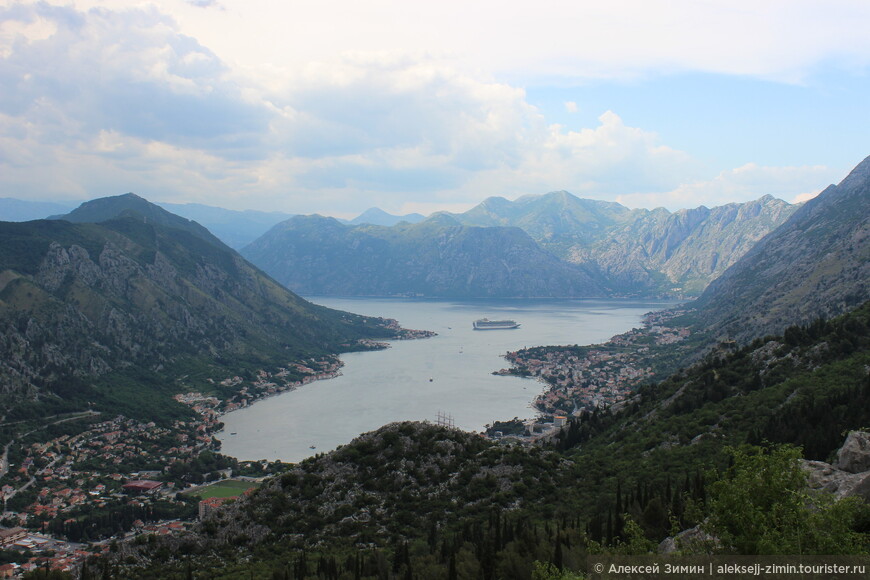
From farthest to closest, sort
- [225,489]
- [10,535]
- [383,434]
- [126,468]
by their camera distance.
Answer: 1. [126,468]
2. [225,489]
3. [10,535]
4. [383,434]

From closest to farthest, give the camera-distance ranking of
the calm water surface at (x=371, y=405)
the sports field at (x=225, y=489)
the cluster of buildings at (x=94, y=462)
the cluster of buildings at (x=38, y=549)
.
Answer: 1. the cluster of buildings at (x=38, y=549)
2. the cluster of buildings at (x=94, y=462)
3. the sports field at (x=225, y=489)
4. the calm water surface at (x=371, y=405)

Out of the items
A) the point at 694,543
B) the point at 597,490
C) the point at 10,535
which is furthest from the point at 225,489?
the point at 694,543

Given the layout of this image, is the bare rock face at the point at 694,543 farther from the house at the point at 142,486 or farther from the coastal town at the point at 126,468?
the house at the point at 142,486

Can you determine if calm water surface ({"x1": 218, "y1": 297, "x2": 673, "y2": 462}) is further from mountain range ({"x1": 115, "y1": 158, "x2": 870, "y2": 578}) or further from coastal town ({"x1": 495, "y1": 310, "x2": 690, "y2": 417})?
mountain range ({"x1": 115, "y1": 158, "x2": 870, "y2": 578})

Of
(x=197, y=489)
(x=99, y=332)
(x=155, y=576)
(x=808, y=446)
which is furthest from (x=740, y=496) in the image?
(x=99, y=332)

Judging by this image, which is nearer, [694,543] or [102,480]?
[694,543]

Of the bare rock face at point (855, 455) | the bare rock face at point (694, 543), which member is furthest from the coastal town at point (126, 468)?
the bare rock face at point (855, 455)

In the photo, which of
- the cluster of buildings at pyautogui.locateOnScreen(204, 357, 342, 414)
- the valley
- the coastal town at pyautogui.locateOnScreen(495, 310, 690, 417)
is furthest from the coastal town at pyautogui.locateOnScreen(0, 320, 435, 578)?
the coastal town at pyautogui.locateOnScreen(495, 310, 690, 417)

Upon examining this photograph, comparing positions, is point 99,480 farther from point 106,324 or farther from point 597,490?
point 106,324
